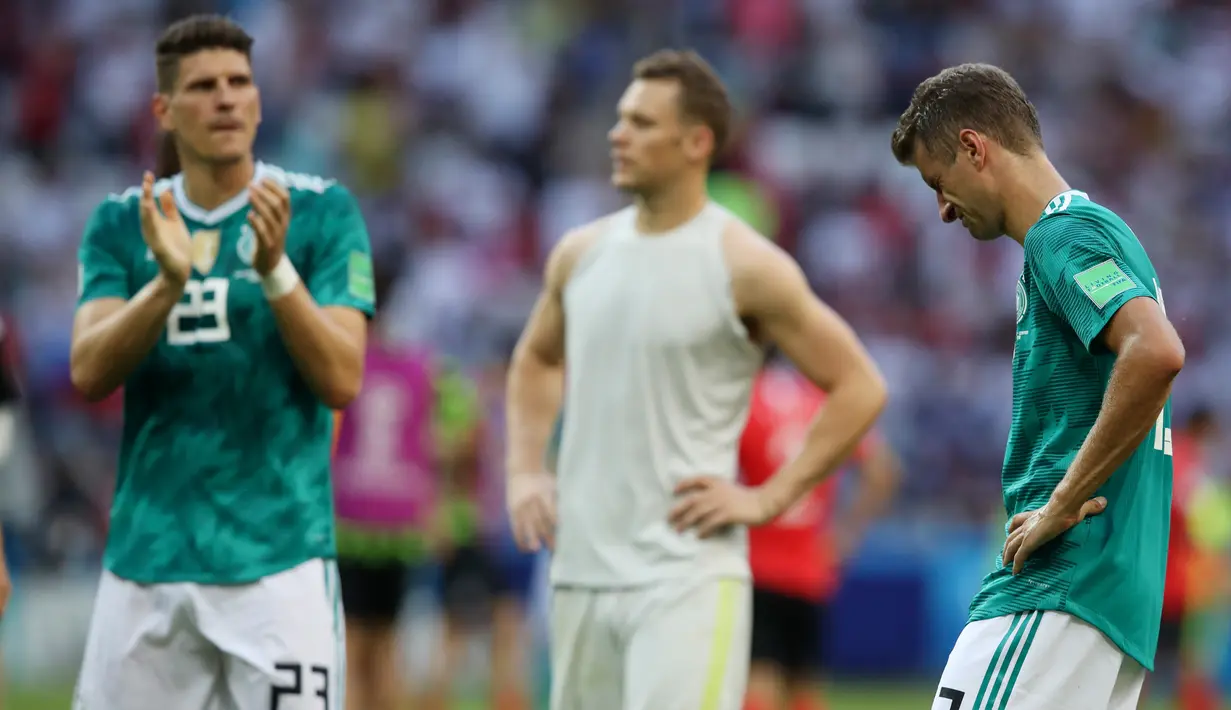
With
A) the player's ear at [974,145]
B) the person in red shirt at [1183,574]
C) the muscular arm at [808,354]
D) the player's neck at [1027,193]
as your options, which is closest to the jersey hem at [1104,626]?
the player's neck at [1027,193]

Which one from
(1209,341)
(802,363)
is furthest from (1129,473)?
(1209,341)

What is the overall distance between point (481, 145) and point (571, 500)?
12337mm

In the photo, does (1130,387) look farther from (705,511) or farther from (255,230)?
(255,230)

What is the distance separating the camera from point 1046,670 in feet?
12.8

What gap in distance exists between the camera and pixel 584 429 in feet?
18.3

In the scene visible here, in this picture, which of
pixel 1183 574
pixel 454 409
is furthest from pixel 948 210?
pixel 1183 574

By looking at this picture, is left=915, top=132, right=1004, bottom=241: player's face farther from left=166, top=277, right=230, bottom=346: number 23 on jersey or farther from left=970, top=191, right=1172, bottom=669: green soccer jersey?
left=166, top=277, right=230, bottom=346: number 23 on jersey

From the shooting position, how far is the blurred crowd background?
14.2 metres

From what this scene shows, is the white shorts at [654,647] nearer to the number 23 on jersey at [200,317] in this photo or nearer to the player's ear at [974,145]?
the number 23 on jersey at [200,317]

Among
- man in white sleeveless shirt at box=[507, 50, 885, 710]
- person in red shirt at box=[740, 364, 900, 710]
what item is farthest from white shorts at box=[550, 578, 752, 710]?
person in red shirt at box=[740, 364, 900, 710]

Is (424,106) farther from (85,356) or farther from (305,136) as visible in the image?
(85,356)

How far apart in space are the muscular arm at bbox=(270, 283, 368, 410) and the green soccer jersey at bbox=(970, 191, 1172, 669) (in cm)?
185

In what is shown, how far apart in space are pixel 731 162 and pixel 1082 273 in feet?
42.6

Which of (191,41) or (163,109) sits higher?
(191,41)
